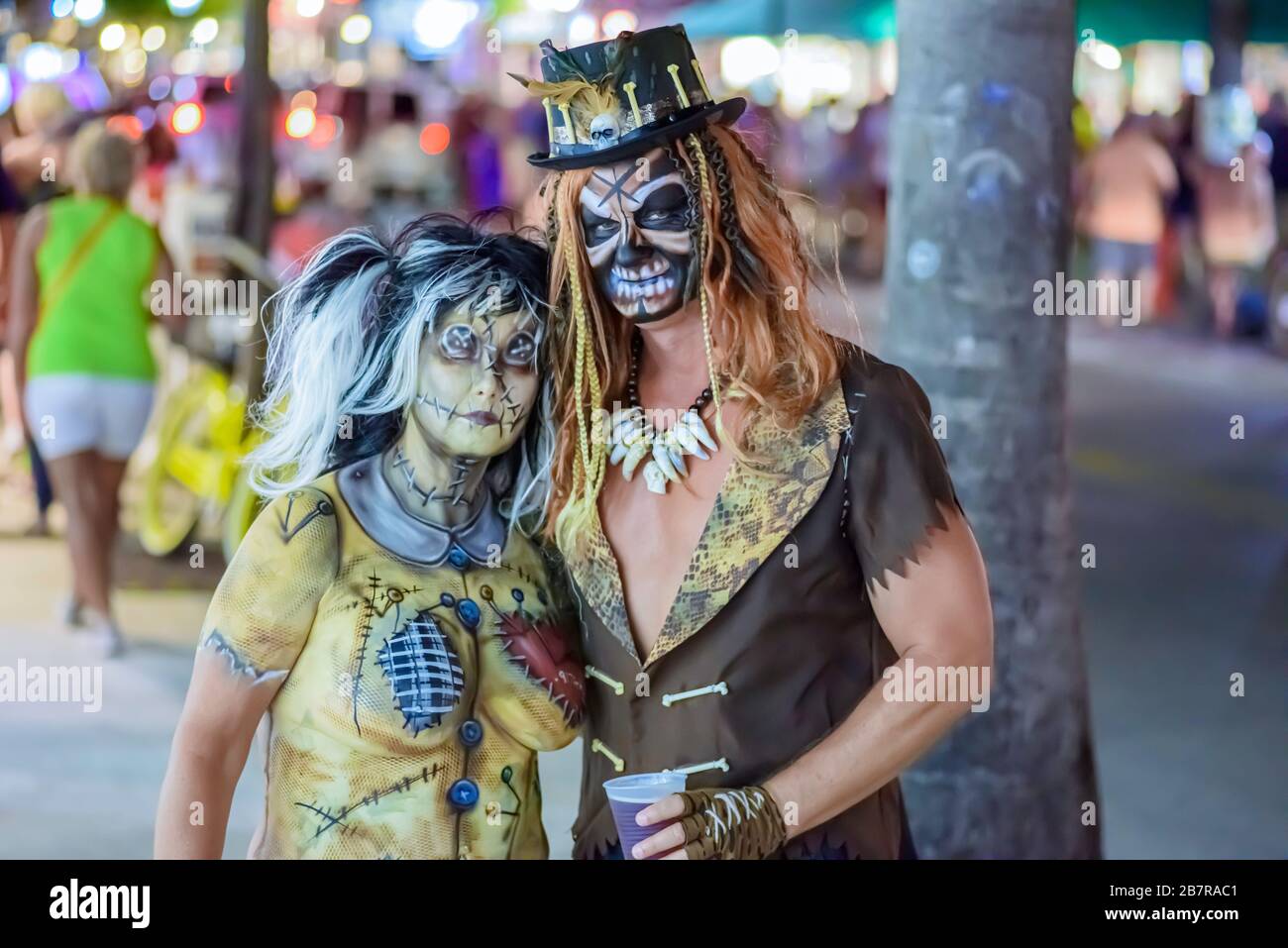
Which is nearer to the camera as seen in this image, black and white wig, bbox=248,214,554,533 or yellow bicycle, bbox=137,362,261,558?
black and white wig, bbox=248,214,554,533

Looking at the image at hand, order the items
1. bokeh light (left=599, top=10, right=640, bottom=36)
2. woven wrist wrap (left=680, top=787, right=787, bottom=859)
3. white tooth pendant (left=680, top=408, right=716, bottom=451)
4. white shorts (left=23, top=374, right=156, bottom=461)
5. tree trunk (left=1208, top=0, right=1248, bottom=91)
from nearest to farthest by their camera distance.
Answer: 1. woven wrist wrap (left=680, top=787, right=787, bottom=859)
2. white tooth pendant (left=680, top=408, right=716, bottom=451)
3. white shorts (left=23, top=374, right=156, bottom=461)
4. tree trunk (left=1208, top=0, right=1248, bottom=91)
5. bokeh light (left=599, top=10, right=640, bottom=36)

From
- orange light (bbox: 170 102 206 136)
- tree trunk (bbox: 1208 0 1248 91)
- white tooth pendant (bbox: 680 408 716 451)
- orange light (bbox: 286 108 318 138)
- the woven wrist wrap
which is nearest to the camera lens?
the woven wrist wrap

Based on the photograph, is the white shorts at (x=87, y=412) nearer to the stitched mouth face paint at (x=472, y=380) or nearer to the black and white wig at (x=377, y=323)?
the black and white wig at (x=377, y=323)

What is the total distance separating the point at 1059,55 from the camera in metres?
3.71

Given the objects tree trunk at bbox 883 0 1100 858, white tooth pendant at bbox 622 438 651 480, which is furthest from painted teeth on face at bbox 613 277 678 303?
tree trunk at bbox 883 0 1100 858

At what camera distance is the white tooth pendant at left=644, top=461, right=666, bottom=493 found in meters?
2.61

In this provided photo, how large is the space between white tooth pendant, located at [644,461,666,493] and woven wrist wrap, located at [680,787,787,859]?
1.46 feet

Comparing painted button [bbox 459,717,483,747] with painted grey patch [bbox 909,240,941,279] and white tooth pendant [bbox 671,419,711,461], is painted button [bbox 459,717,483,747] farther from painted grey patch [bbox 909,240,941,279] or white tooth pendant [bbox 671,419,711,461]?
painted grey patch [bbox 909,240,941,279]

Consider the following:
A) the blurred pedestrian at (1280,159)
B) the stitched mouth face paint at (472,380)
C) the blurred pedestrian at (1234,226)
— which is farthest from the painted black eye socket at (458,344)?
the blurred pedestrian at (1280,159)

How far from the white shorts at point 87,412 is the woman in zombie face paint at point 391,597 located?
371cm

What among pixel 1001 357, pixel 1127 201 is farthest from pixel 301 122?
pixel 1001 357

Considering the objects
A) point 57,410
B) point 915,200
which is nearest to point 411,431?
point 915,200
